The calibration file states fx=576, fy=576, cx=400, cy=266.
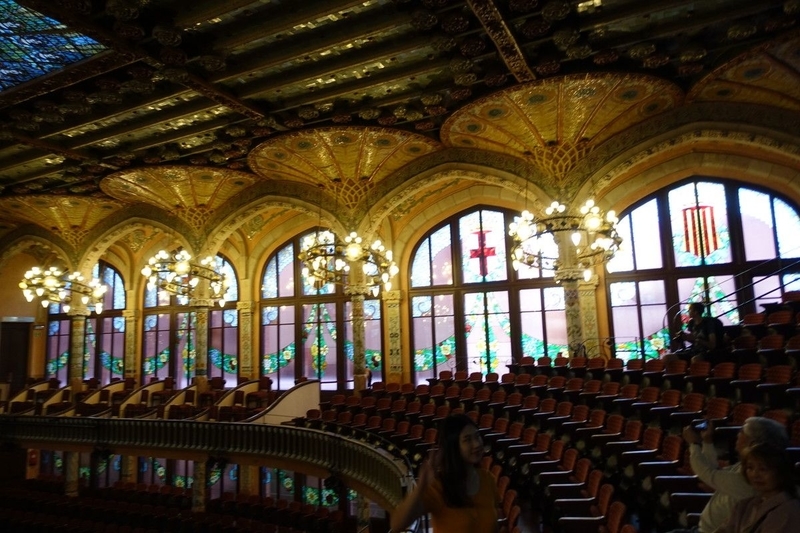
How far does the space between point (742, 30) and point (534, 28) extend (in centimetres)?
290

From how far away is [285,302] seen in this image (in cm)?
1842

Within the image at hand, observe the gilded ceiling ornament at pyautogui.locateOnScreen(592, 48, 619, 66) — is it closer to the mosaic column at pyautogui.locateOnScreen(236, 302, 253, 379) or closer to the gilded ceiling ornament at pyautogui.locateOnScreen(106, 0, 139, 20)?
the gilded ceiling ornament at pyautogui.locateOnScreen(106, 0, 139, 20)

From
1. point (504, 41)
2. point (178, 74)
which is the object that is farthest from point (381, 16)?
point (178, 74)

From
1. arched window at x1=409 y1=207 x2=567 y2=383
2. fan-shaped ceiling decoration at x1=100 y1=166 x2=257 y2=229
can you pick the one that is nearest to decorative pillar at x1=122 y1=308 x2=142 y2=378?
fan-shaped ceiling decoration at x1=100 y1=166 x2=257 y2=229

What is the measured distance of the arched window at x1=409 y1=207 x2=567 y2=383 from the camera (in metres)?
15.3

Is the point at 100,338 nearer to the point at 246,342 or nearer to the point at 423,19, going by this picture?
the point at 246,342

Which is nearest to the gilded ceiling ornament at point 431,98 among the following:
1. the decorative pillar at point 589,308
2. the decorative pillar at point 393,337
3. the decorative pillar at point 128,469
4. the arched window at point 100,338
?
the decorative pillar at point 589,308

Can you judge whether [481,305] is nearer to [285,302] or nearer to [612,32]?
[285,302]

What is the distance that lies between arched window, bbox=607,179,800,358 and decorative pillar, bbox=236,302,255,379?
10926mm

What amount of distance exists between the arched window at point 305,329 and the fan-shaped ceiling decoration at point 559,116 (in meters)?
6.85

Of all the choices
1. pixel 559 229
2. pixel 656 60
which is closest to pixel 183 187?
pixel 559 229

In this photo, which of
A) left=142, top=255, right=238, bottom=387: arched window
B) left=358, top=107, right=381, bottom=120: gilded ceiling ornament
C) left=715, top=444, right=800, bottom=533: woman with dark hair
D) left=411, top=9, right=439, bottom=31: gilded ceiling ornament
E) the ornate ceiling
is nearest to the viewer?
left=715, top=444, right=800, bottom=533: woman with dark hair

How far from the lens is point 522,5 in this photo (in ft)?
25.3

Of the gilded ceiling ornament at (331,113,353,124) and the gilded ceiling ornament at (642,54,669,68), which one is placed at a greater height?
the gilded ceiling ornament at (331,113,353,124)
